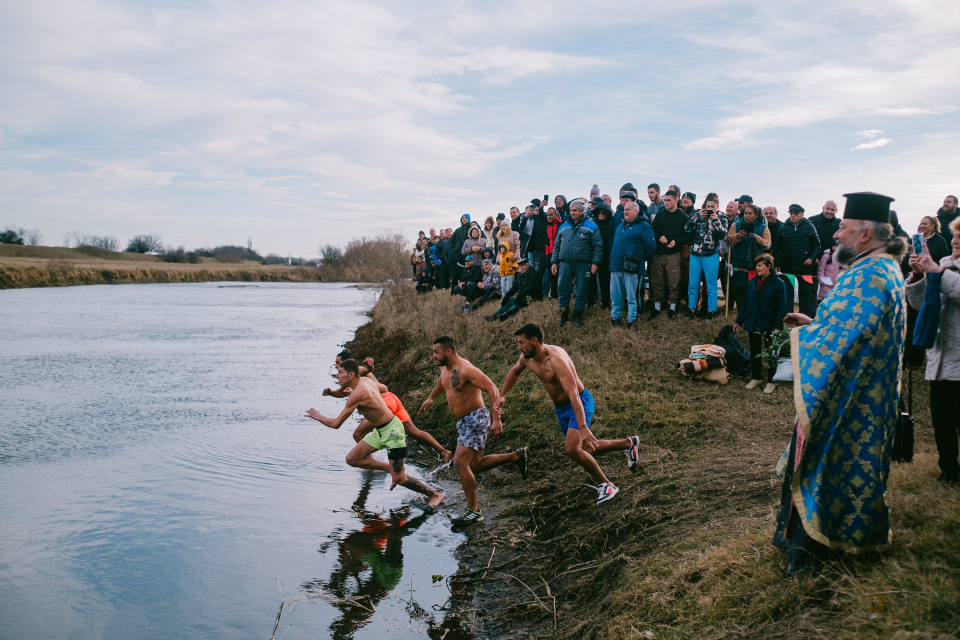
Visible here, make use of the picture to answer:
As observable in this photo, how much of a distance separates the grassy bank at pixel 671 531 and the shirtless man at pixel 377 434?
44.0 inches

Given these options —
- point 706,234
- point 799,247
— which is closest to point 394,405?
point 706,234

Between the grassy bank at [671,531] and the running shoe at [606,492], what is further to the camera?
the running shoe at [606,492]

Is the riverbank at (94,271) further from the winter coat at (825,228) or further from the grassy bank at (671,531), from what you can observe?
the winter coat at (825,228)

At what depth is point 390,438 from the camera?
882 centimetres

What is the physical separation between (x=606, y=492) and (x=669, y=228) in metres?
6.70

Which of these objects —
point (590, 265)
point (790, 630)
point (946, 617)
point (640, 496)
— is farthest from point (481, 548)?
point (590, 265)

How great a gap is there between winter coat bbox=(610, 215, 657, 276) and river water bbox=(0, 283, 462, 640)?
553 centimetres

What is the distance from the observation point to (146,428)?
50.2 feet

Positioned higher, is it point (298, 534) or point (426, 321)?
point (426, 321)

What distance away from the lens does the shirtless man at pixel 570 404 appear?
23.1ft

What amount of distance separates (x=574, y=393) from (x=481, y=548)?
2.19 m

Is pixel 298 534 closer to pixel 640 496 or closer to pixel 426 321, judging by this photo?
pixel 640 496

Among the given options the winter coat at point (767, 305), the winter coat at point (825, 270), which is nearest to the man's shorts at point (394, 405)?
the winter coat at point (767, 305)

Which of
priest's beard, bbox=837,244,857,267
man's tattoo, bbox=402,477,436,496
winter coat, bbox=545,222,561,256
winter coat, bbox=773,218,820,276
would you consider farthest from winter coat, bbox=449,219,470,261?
priest's beard, bbox=837,244,857,267
